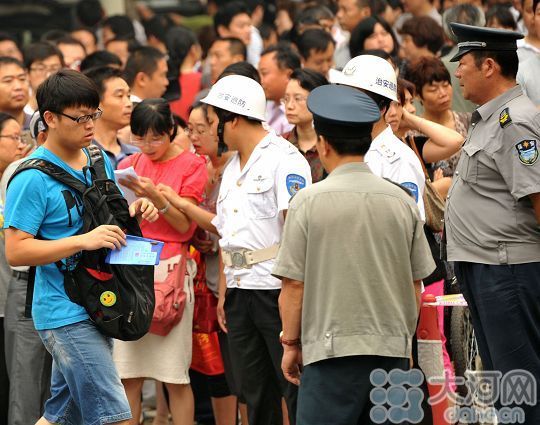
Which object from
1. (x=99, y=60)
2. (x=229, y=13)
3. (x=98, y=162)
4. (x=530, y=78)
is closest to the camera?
(x=98, y=162)

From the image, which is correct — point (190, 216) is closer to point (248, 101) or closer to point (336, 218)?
point (248, 101)

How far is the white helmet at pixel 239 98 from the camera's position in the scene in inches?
233

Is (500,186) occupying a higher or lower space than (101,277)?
higher

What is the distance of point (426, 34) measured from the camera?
30.5ft

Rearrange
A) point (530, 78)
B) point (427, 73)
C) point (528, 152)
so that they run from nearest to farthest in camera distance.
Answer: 1. point (528, 152)
2. point (530, 78)
3. point (427, 73)

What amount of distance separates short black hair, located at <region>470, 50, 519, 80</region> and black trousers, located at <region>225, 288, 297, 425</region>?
1.68 meters

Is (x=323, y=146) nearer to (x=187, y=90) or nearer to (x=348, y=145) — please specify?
(x=348, y=145)

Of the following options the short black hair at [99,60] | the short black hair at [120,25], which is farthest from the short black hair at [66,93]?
the short black hair at [120,25]

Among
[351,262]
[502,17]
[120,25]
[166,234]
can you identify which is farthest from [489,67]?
[120,25]

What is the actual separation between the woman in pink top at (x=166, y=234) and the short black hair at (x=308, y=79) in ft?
2.84

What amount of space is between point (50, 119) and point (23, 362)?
190 cm

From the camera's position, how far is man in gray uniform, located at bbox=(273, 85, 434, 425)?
437 centimetres

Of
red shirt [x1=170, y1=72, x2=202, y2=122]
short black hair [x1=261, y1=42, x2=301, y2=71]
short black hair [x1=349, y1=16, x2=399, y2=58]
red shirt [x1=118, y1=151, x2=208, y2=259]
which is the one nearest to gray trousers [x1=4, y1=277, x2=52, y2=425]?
red shirt [x1=118, y1=151, x2=208, y2=259]

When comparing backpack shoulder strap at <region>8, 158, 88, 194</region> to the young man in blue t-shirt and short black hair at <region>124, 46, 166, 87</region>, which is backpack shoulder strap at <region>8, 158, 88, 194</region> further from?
short black hair at <region>124, 46, 166, 87</region>
